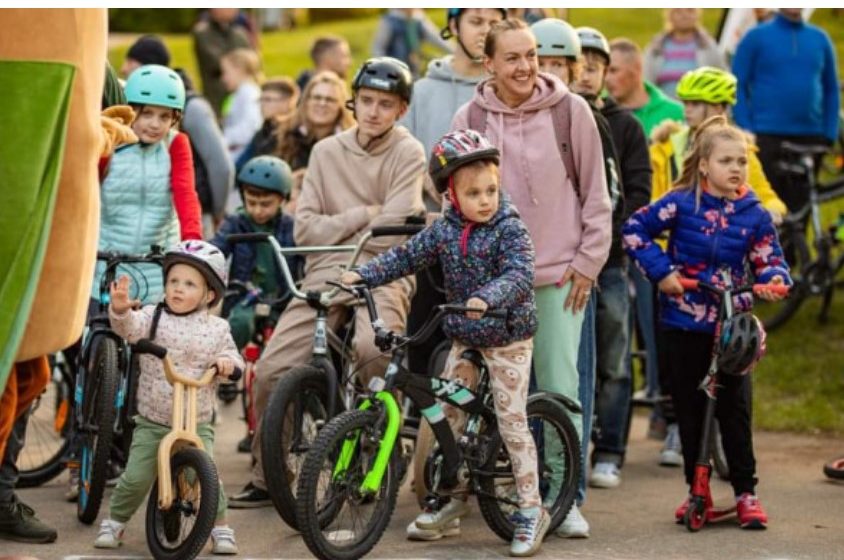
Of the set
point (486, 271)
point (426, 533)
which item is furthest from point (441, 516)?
point (486, 271)

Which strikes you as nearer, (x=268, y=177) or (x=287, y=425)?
(x=287, y=425)

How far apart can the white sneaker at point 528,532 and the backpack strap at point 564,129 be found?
146cm

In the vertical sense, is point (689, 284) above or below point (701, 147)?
below

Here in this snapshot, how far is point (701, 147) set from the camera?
8.61m

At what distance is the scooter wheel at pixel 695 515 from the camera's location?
8391mm

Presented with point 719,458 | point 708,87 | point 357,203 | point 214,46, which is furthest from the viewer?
point 214,46

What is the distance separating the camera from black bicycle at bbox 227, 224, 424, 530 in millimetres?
8016

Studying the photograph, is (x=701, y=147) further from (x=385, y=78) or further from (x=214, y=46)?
(x=214, y=46)

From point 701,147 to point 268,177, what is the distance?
7.44ft

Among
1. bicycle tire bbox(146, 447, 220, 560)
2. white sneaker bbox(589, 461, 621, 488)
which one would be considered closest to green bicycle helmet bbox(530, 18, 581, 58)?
white sneaker bbox(589, 461, 621, 488)

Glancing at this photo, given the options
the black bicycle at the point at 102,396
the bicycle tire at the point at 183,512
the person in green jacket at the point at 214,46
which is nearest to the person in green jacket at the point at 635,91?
the black bicycle at the point at 102,396

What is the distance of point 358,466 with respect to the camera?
7539 mm

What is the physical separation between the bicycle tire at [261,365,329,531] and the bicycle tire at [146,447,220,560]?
0.49 m

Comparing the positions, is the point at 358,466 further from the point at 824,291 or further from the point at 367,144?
the point at 824,291
